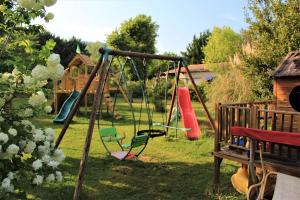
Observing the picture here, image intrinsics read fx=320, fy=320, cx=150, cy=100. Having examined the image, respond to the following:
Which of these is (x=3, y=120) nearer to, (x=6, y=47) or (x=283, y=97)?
(x=6, y=47)

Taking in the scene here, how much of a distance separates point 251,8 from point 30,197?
32.5 ft

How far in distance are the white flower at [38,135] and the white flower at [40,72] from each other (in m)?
0.52

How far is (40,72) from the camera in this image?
294 centimetres

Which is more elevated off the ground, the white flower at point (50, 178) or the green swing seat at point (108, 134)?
the white flower at point (50, 178)

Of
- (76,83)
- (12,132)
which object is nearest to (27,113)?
(12,132)

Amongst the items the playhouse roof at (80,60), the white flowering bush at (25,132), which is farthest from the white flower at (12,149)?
the playhouse roof at (80,60)

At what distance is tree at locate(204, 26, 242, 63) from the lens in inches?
1380

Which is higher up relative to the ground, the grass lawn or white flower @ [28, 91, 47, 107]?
white flower @ [28, 91, 47, 107]

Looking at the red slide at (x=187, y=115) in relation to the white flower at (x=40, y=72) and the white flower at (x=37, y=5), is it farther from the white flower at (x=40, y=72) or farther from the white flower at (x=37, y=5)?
the white flower at (x=40, y=72)

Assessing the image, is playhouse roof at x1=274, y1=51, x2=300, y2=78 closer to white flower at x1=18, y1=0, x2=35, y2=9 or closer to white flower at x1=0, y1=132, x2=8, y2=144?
white flower at x1=18, y1=0, x2=35, y2=9

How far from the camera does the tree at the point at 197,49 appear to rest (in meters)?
45.5

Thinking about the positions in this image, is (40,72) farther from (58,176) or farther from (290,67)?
(290,67)

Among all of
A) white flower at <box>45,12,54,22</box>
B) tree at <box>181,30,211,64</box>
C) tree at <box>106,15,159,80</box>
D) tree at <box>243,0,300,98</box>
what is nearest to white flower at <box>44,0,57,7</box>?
white flower at <box>45,12,54,22</box>

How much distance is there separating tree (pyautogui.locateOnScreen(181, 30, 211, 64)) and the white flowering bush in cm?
4341
